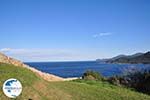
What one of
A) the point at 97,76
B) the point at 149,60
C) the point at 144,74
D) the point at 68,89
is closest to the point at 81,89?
the point at 68,89

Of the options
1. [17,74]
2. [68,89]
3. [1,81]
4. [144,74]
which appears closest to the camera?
[1,81]

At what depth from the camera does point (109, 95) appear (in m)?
22.2

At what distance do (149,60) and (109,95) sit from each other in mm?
181539

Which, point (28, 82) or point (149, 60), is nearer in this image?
point (28, 82)

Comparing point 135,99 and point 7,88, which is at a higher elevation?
point 7,88

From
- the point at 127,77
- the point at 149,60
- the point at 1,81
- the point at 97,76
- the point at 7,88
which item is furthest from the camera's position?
the point at 149,60

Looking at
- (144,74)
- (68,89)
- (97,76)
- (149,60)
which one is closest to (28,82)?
(68,89)

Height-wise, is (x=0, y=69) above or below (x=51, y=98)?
above

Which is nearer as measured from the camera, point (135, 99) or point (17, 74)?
point (17, 74)

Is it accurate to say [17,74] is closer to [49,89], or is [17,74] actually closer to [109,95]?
[49,89]

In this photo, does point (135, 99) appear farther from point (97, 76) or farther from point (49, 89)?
point (97, 76)

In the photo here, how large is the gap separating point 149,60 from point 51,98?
187 m

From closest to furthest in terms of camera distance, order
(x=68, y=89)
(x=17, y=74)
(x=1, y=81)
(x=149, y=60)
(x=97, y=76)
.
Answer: (x=1, y=81) → (x=17, y=74) → (x=68, y=89) → (x=97, y=76) → (x=149, y=60)

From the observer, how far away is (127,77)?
35.5 meters
